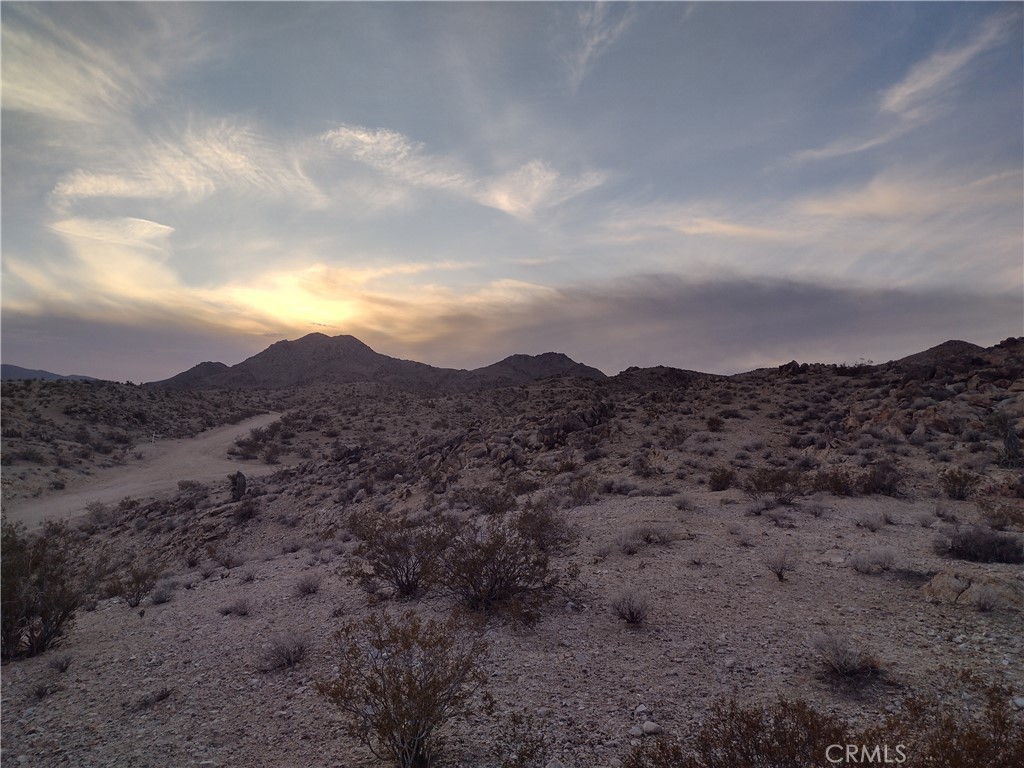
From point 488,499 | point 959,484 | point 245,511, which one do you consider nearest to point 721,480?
point 959,484

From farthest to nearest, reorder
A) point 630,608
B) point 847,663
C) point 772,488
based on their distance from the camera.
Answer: point 772,488 < point 630,608 < point 847,663

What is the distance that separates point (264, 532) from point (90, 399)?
1588 inches

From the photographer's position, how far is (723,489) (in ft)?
53.7

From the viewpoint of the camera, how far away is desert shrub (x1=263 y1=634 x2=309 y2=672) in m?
7.58

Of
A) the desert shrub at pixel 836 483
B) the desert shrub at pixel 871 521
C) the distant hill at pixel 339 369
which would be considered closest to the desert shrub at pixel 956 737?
the desert shrub at pixel 871 521

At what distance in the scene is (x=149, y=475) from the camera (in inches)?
1249

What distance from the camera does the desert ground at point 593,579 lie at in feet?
19.5

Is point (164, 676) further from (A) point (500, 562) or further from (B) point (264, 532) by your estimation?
(B) point (264, 532)

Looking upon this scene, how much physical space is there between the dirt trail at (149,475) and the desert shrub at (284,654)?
17.9 m

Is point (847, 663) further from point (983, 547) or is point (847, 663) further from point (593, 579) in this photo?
point (983, 547)

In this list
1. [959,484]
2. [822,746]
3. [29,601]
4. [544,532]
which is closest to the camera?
[822,746]

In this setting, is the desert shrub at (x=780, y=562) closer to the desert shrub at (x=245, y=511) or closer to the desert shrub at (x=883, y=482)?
the desert shrub at (x=883, y=482)

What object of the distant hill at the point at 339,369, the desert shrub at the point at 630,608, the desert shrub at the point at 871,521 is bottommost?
the desert shrub at the point at 630,608

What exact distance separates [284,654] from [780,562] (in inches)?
336
